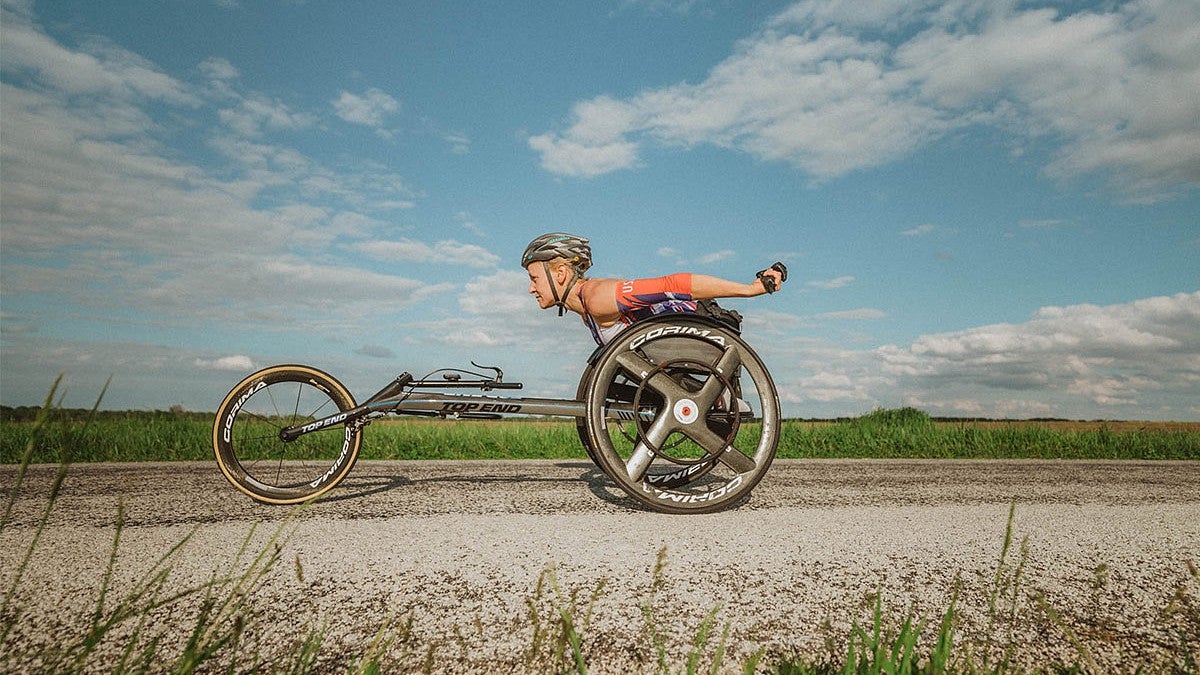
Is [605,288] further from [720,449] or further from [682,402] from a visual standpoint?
[720,449]

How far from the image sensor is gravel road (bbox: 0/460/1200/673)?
1846mm

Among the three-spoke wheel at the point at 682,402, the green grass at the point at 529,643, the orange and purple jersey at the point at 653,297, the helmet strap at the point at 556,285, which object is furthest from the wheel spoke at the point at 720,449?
the green grass at the point at 529,643

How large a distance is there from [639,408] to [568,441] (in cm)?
439

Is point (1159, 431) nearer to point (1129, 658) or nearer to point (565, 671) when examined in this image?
point (1129, 658)

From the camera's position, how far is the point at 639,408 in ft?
12.8

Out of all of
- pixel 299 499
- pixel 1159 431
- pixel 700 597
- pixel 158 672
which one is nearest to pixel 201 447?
pixel 299 499

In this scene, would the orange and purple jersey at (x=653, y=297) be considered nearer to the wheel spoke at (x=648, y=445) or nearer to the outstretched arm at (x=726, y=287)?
the outstretched arm at (x=726, y=287)

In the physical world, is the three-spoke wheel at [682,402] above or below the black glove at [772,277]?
below

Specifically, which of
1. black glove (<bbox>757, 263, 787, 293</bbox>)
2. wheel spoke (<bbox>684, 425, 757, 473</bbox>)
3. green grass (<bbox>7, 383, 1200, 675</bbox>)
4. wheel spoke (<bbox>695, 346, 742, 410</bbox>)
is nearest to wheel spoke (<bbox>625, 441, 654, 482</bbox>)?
wheel spoke (<bbox>684, 425, 757, 473</bbox>)

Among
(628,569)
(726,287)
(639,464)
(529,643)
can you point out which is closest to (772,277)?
(726,287)

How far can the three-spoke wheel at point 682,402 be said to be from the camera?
369 cm

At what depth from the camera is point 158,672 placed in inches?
66.3

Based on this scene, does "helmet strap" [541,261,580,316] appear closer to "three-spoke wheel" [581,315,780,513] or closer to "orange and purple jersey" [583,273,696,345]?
"orange and purple jersey" [583,273,696,345]

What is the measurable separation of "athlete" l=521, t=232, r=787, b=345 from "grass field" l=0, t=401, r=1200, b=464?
332 centimetres
